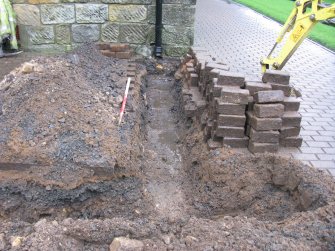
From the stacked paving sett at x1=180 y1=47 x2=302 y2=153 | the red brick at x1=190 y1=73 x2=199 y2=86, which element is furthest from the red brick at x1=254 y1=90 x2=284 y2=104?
the red brick at x1=190 y1=73 x2=199 y2=86

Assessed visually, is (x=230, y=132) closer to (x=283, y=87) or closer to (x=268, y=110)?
(x=268, y=110)

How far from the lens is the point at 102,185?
4109 mm

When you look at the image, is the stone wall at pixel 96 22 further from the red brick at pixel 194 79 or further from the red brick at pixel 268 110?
the red brick at pixel 268 110

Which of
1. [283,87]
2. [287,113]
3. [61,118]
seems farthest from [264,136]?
[61,118]

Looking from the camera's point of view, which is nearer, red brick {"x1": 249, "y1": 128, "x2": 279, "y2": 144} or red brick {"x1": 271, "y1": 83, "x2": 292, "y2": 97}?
red brick {"x1": 249, "y1": 128, "x2": 279, "y2": 144}

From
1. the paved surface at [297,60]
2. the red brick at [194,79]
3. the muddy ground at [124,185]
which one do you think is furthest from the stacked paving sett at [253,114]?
the red brick at [194,79]

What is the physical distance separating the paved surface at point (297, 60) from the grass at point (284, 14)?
0.56m

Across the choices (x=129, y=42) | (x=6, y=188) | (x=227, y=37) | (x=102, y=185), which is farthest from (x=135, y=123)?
(x=227, y=37)

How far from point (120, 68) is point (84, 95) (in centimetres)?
173

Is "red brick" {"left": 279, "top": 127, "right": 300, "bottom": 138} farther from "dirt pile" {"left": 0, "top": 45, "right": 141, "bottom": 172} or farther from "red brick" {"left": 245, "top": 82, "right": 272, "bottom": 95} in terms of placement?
"dirt pile" {"left": 0, "top": 45, "right": 141, "bottom": 172}

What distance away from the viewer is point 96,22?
7.44 meters

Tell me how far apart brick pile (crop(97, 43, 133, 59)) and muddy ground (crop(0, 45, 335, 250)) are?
2.09 m

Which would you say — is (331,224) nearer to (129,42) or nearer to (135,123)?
(135,123)

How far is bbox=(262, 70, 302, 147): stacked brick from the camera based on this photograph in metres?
4.56
